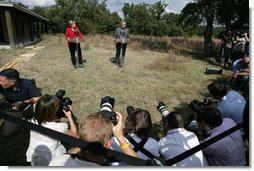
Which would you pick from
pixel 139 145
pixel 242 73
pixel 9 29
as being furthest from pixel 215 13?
pixel 139 145

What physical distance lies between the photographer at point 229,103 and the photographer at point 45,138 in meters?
1.86

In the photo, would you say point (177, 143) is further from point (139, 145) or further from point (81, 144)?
point (81, 144)

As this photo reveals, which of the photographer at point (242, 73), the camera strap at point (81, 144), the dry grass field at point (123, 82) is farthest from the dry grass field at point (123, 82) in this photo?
the camera strap at point (81, 144)

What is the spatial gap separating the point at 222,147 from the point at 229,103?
0.94 meters

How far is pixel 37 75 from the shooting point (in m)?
7.00

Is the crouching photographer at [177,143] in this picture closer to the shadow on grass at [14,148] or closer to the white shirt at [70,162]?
the white shirt at [70,162]

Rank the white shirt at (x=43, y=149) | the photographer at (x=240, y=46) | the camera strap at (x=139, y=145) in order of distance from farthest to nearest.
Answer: the photographer at (x=240, y=46) < the white shirt at (x=43, y=149) < the camera strap at (x=139, y=145)

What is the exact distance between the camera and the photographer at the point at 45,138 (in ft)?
6.87

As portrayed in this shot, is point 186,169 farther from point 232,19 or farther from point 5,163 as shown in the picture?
point 232,19

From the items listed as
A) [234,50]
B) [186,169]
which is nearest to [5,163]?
[186,169]

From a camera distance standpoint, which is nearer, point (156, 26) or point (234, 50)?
point (234, 50)

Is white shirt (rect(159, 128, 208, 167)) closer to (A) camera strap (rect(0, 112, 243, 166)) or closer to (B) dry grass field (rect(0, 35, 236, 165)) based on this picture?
(A) camera strap (rect(0, 112, 243, 166))

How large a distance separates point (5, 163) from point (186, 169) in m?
2.63

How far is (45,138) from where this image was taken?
6.81 ft
